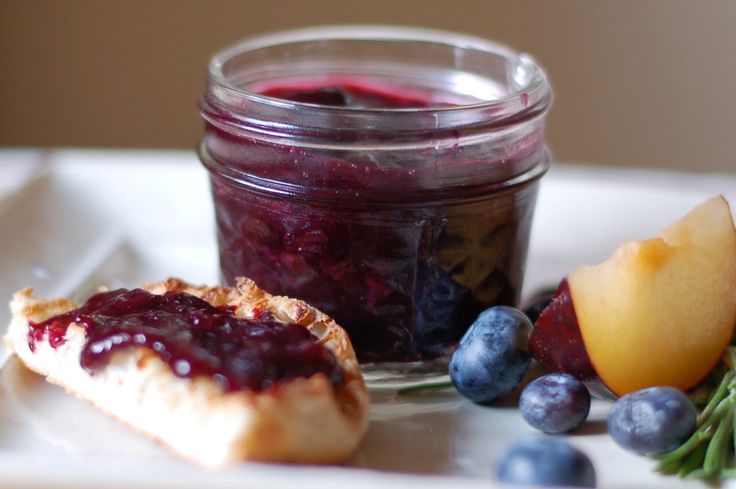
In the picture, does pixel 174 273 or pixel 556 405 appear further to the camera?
pixel 174 273

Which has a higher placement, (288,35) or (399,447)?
(288,35)

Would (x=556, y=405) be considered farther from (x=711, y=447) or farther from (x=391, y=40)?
(x=391, y=40)

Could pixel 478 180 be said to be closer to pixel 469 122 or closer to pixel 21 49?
pixel 469 122

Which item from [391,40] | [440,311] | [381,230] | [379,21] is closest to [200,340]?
[381,230]

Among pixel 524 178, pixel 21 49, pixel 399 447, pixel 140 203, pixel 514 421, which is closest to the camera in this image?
pixel 399 447

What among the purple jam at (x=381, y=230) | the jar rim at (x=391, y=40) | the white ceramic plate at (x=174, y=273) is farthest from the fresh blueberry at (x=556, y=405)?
the jar rim at (x=391, y=40)

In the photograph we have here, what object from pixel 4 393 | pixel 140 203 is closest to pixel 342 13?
pixel 140 203

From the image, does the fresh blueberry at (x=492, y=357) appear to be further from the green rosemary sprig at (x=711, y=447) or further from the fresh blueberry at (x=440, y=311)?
the green rosemary sprig at (x=711, y=447)
